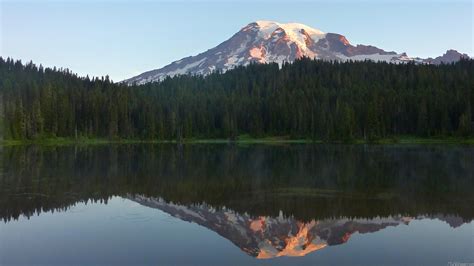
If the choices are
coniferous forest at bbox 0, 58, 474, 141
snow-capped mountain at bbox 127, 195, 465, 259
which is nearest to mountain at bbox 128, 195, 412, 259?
snow-capped mountain at bbox 127, 195, 465, 259

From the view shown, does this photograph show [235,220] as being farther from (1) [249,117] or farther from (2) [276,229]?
(1) [249,117]

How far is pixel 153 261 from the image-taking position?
57.7 ft

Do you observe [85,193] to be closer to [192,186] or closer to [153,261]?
[192,186]

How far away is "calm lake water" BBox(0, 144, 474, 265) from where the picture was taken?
1853 centimetres

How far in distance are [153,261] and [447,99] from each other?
174 meters

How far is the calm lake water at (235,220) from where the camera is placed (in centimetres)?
1853

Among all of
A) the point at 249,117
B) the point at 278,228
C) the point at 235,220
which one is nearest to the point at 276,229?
the point at 278,228

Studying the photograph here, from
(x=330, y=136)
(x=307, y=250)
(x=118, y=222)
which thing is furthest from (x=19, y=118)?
(x=307, y=250)

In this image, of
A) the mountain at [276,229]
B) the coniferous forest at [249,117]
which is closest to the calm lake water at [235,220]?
the mountain at [276,229]

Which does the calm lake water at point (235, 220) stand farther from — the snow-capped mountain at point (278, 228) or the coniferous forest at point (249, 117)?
the coniferous forest at point (249, 117)

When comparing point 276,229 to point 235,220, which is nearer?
point 276,229

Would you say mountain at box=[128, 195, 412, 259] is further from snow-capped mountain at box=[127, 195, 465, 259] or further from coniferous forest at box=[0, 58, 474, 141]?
coniferous forest at box=[0, 58, 474, 141]

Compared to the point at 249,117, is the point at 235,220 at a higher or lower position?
lower

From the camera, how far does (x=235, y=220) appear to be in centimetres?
2523
